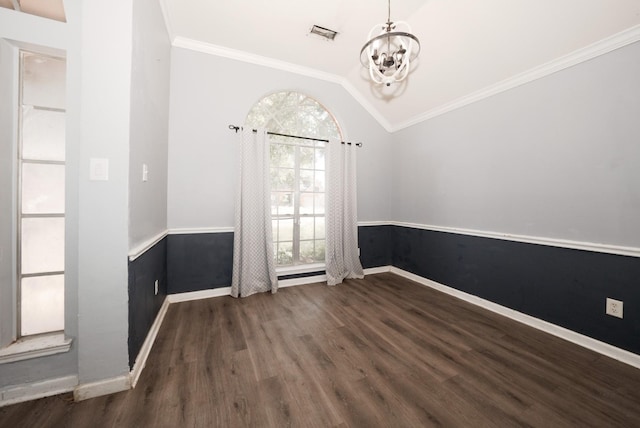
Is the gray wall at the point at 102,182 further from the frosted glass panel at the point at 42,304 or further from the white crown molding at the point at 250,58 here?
the white crown molding at the point at 250,58

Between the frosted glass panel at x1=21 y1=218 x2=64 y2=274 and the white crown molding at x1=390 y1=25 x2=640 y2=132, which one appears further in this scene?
the white crown molding at x1=390 y1=25 x2=640 y2=132

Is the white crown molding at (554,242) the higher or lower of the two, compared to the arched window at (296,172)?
lower

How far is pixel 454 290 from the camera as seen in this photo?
2842 mm

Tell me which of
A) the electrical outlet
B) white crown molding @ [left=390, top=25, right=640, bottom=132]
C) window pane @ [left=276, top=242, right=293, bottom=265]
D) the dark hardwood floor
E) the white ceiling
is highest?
the white ceiling

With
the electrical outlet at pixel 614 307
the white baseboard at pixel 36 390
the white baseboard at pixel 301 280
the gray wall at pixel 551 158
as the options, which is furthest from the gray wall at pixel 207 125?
the electrical outlet at pixel 614 307

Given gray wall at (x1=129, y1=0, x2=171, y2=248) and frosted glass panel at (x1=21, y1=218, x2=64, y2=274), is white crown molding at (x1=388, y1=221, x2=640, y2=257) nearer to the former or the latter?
gray wall at (x1=129, y1=0, x2=171, y2=248)

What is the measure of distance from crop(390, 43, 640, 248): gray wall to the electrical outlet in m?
0.44

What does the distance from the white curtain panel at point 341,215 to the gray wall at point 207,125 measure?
1118 mm

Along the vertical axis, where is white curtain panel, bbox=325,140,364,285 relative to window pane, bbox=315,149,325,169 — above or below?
below

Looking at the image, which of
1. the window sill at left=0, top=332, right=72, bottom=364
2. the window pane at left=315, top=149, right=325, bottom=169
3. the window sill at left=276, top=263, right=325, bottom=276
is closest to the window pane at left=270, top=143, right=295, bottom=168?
the window pane at left=315, top=149, right=325, bottom=169

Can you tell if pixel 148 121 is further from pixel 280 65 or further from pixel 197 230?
pixel 280 65

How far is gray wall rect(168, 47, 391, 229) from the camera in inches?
100

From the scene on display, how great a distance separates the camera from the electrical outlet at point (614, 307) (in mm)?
1711

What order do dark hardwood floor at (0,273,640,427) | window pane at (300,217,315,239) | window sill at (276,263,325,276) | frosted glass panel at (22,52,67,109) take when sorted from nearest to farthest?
dark hardwood floor at (0,273,640,427) → frosted glass panel at (22,52,67,109) → window sill at (276,263,325,276) → window pane at (300,217,315,239)
